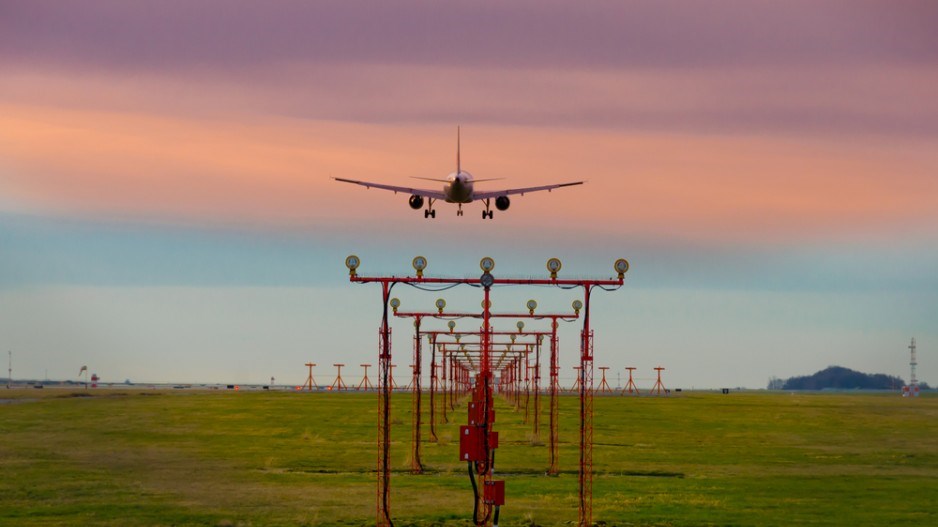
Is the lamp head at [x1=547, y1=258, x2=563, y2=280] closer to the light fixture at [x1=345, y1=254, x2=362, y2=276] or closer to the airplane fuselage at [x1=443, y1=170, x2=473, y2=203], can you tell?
the light fixture at [x1=345, y1=254, x2=362, y2=276]

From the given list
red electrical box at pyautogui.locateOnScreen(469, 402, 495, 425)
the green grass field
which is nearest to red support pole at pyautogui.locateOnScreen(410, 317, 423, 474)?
the green grass field

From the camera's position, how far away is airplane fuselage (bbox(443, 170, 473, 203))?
89.5 meters

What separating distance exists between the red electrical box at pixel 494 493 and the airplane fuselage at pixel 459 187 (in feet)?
172

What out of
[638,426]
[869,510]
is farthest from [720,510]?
[638,426]

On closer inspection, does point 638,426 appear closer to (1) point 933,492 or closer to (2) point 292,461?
(2) point 292,461

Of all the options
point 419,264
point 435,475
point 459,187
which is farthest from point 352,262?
point 459,187

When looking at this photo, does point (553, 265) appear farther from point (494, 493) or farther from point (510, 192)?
point (510, 192)

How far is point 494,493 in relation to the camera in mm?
38344

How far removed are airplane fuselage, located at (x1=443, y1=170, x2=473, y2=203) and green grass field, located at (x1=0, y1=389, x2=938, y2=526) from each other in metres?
17.2

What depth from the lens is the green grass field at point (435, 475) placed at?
46656 mm

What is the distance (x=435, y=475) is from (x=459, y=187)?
3380cm

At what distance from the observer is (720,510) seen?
48625 millimetres

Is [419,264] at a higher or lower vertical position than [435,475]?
higher

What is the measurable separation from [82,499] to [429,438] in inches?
1449
